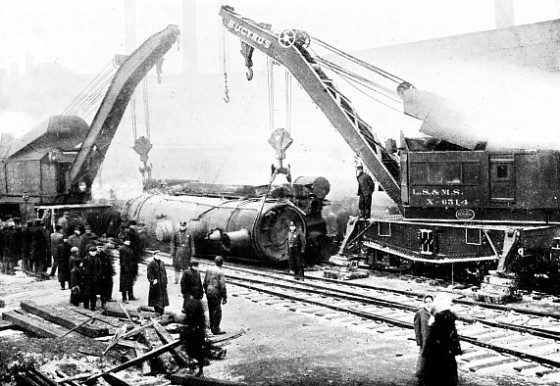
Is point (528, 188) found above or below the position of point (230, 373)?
above

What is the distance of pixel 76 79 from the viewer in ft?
162

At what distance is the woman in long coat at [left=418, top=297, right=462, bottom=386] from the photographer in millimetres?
6457

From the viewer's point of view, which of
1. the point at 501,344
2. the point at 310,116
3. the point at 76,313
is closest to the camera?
the point at 501,344

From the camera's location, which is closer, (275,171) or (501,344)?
(501,344)

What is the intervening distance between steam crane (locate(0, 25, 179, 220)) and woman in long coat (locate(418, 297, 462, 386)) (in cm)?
1505

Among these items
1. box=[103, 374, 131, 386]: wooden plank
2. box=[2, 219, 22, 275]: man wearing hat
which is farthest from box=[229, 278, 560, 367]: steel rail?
box=[2, 219, 22, 275]: man wearing hat

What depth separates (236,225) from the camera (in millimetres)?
16297

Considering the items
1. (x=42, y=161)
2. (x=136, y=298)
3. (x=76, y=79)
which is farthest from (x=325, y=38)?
(x=136, y=298)

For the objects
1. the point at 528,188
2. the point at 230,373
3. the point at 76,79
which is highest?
the point at 76,79

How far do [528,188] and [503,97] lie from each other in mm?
2490

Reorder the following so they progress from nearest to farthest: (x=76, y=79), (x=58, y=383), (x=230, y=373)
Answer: (x=58, y=383) < (x=230, y=373) < (x=76, y=79)

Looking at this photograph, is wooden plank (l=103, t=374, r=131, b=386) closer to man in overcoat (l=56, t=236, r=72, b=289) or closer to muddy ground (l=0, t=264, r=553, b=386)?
muddy ground (l=0, t=264, r=553, b=386)

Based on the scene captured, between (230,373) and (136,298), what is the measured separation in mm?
5492

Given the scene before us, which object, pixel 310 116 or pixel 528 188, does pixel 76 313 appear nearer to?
pixel 528 188
